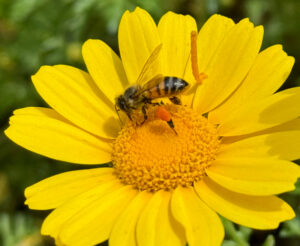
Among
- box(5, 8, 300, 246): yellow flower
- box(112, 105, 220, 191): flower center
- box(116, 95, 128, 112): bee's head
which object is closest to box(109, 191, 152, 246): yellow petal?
box(5, 8, 300, 246): yellow flower

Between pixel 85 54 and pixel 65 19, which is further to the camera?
pixel 65 19

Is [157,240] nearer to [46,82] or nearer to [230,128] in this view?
[230,128]

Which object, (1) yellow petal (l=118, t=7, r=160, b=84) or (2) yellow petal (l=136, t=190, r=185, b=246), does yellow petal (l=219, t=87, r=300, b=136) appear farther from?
(1) yellow petal (l=118, t=7, r=160, b=84)

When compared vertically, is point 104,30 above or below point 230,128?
above

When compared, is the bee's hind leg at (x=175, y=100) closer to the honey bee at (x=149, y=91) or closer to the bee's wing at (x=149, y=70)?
the honey bee at (x=149, y=91)

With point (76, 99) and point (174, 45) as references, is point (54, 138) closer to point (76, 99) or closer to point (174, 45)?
point (76, 99)

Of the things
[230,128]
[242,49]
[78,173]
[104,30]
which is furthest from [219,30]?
[104,30]

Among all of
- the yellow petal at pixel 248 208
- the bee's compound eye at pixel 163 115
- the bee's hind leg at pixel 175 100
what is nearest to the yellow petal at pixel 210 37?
the bee's hind leg at pixel 175 100
